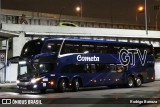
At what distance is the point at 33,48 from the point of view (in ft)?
87.9

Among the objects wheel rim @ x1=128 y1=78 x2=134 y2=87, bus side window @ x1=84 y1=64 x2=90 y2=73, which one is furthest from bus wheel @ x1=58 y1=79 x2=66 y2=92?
wheel rim @ x1=128 y1=78 x2=134 y2=87

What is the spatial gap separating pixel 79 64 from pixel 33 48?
3811mm

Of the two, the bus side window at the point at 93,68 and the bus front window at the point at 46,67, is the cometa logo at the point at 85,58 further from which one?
the bus front window at the point at 46,67

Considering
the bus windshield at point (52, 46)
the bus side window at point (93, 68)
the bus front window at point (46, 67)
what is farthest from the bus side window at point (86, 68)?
the bus front window at point (46, 67)

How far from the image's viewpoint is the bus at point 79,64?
86.5 ft

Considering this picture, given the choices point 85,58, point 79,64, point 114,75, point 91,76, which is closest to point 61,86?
point 79,64

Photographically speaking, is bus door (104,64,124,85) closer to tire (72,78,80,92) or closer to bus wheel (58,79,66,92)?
tire (72,78,80,92)

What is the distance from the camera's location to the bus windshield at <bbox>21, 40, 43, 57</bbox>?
26375 mm

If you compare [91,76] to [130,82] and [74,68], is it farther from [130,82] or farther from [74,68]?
[130,82]

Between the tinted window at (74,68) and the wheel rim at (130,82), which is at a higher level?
the tinted window at (74,68)

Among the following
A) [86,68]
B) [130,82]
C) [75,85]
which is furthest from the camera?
[130,82]

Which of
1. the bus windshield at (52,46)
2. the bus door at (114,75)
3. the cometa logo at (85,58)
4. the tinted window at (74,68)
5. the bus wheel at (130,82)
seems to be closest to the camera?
the bus windshield at (52,46)

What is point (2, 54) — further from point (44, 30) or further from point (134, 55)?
point (134, 55)

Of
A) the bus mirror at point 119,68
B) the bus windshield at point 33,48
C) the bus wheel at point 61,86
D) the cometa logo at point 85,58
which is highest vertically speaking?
the bus windshield at point 33,48
